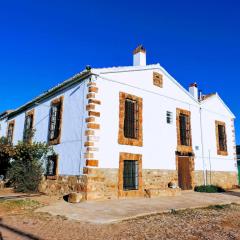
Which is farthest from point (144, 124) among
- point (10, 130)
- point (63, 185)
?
point (10, 130)

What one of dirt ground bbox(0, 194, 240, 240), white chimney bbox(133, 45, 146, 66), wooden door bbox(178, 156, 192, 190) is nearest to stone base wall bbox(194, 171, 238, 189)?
wooden door bbox(178, 156, 192, 190)

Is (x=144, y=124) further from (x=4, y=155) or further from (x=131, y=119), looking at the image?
(x=4, y=155)

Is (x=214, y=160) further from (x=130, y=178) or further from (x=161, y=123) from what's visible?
(x=130, y=178)

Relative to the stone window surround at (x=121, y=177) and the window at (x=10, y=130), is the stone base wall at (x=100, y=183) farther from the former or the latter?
the window at (x=10, y=130)

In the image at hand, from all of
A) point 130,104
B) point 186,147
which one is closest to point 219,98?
point 186,147

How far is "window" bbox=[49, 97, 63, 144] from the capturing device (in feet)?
45.2

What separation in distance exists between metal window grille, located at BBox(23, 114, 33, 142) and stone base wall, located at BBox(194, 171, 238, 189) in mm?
10007

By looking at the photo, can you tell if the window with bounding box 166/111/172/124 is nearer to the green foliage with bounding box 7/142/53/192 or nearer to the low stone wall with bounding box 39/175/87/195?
the low stone wall with bounding box 39/175/87/195

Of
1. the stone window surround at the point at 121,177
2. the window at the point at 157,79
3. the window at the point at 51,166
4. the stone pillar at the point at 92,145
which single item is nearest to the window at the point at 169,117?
the window at the point at 157,79

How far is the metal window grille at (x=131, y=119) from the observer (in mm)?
13155

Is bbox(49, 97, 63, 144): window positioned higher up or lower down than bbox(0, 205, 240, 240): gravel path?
higher up

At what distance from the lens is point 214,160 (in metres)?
17.8

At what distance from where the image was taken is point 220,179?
18.0 metres

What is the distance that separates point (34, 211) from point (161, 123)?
324 inches
